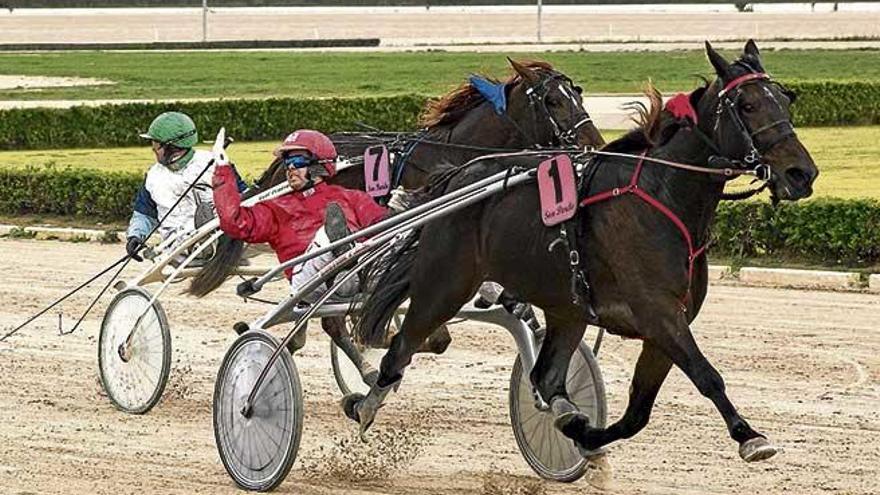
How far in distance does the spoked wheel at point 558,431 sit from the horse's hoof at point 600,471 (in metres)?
0.29

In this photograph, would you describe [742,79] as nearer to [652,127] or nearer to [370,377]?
[652,127]

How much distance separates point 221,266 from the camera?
788 centimetres

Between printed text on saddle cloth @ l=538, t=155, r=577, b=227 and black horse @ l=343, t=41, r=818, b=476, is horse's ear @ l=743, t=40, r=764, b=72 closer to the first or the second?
black horse @ l=343, t=41, r=818, b=476

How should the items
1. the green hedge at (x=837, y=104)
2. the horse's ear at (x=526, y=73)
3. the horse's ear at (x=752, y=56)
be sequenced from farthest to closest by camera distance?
the green hedge at (x=837, y=104) < the horse's ear at (x=526, y=73) < the horse's ear at (x=752, y=56)

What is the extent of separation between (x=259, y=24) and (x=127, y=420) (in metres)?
40.4

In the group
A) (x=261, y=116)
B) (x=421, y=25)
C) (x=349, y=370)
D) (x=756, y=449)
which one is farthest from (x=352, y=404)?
(x=421, y=25)

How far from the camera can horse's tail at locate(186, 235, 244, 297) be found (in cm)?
786

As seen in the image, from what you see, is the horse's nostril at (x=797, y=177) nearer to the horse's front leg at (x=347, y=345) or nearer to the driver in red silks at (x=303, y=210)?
the driver in red silks at (x=303, y=210)

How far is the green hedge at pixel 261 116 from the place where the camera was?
19.3 m

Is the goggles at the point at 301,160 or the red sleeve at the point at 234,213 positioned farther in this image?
the goggles at the point at 301,160

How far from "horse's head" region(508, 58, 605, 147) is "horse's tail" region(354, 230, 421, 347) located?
1630mm

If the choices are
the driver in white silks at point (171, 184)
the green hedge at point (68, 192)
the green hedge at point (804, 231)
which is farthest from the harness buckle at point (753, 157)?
the green hedge at point (68, 192)

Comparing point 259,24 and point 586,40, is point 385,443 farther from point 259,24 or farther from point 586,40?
point 259,24

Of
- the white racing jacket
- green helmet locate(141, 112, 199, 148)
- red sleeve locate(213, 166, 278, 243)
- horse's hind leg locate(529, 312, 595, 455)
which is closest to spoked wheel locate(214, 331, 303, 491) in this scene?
red sleeve locate(213, 166, 278, 243)
